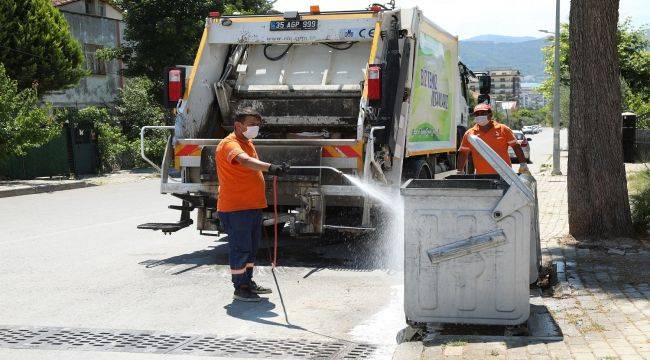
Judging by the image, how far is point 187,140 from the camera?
9.44 m

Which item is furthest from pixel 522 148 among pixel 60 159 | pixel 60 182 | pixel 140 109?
pixel 140 109

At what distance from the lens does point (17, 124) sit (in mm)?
19531

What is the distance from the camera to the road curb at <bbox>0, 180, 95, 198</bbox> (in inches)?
724

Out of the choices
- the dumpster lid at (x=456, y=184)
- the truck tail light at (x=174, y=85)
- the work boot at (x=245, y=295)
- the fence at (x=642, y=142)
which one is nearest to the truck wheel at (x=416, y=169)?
the truck tail light at (x=174, y=85)

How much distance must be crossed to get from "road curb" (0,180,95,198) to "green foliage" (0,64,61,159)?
3.71 ft

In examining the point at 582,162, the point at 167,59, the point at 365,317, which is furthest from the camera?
the point at 167,59

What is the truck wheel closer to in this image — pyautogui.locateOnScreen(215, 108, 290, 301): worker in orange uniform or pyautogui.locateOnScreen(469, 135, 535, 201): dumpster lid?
pyautogui.locateOnScreen(215, 108, 290, 301): worker in orange uniform

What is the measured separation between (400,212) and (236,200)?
114 inches

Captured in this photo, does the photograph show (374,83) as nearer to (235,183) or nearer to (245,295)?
(235,183)

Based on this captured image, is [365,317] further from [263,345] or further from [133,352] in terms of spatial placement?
[133,352]

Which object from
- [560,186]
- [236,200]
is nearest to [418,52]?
[236,200]

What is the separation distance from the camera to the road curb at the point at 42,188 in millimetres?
18381

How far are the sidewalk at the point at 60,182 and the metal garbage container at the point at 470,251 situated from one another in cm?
1456

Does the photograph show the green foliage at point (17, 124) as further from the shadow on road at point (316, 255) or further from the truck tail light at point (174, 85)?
the truck tail light at point (174, 85)
